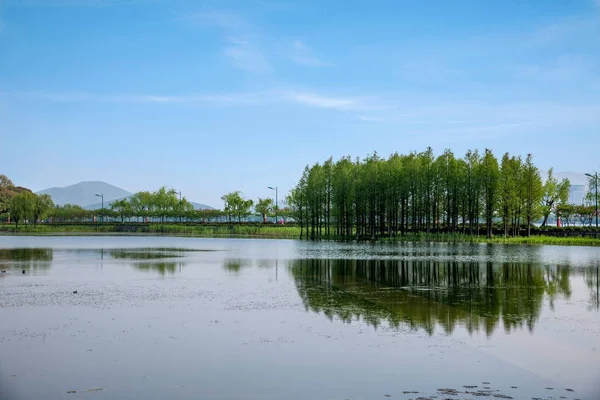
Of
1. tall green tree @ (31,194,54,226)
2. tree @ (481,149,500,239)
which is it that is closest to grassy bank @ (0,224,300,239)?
tall green tree @ (31,194,54,226)

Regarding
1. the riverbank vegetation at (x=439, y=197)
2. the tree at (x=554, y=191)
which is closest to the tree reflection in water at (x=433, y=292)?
the riverbank vegetation at (x=439, y=197)

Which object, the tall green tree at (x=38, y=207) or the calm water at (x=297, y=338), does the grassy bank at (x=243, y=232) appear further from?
the calm water at (x=297, y=338)

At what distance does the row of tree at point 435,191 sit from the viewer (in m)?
91.2

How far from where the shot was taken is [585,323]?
19.3 meters

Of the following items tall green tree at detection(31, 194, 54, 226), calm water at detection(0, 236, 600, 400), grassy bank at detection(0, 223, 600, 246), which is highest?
tall green tree at detection(31, 194, 54, 226)

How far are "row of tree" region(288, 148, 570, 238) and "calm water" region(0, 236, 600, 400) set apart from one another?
2406 inches

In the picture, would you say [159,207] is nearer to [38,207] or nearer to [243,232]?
[38,207]

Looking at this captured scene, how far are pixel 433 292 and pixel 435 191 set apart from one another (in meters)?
69.1

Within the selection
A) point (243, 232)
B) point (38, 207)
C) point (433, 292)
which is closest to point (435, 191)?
point (243, 232)

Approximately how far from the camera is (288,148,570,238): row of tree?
91250 mm

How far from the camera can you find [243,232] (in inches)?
5044

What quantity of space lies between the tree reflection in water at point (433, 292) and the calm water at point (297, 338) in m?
0.10

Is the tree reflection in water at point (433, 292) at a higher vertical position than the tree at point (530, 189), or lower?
lower

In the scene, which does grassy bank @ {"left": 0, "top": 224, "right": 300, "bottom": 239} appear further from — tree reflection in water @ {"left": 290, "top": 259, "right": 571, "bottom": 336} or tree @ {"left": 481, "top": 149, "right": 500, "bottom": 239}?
tree reflection in water @ {"left": 290, "top": 259, "right": 571, "bottom": 336}
